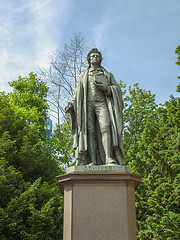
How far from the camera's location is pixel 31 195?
14.6 metres

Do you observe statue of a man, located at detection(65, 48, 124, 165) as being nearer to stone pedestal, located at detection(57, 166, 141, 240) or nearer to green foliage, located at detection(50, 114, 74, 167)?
stone pedestal, located at detection(57, 166, 141, 240)

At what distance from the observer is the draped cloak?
22.7 feet

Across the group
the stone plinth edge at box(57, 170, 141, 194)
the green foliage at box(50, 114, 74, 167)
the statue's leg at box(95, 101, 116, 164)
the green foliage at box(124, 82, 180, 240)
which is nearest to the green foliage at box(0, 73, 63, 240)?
the green foliage at box(50, 114, 74, 167)

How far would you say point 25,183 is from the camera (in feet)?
50.8

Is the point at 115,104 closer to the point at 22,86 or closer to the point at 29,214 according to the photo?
the point at 29,214

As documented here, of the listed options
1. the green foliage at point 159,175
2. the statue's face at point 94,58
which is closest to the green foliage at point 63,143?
the green foliage at point 159,175

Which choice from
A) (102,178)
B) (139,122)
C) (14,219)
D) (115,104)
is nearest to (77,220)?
(102,178)

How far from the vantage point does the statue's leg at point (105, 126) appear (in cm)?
678

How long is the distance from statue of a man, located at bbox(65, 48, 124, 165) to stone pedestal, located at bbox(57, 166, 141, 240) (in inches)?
23.9

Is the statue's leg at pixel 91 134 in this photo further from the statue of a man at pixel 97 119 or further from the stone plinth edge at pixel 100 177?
the stone plinth edge at pixel 100 177

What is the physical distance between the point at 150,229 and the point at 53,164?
692 centimetres

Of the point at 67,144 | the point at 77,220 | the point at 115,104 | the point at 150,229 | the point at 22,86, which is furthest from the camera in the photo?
the point at 22,86

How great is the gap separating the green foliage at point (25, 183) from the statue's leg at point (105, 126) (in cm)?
839

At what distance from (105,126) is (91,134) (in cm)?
40
